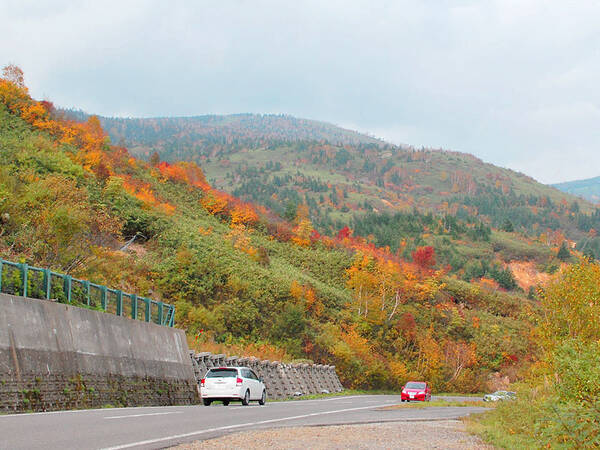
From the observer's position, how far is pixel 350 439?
41.1 feet

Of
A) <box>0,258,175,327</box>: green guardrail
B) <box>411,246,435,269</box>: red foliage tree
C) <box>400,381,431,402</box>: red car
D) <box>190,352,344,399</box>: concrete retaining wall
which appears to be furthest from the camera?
<box>411,246,435,269</box>: red foliage tree

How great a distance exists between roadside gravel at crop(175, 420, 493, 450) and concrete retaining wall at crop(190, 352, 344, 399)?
13844mm

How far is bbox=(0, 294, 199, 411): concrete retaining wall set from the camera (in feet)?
50.5

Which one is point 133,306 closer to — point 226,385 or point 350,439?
point 226,385

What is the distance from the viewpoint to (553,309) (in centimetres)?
2816

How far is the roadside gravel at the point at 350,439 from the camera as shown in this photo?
35.9 ft

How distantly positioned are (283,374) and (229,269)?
65.4 ft

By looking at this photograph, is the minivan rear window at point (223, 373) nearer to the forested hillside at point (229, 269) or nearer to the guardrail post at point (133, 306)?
the guardrail post at point (133, 306)

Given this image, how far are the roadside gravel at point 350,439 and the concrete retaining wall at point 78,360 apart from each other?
622cm

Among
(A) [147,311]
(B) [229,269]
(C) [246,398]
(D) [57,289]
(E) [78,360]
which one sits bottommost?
(C) [246,398]

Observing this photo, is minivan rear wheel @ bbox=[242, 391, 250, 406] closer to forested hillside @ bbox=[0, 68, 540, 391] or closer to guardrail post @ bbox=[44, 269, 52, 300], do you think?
guardrail post @ bbox=[44, 269, 52, 300]

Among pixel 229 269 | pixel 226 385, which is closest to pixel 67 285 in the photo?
pixel 226 385

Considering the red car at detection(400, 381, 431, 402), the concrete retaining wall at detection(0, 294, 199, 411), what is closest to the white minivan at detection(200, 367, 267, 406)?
the concrete retaining wall at detection(0, 294, 199, 411)

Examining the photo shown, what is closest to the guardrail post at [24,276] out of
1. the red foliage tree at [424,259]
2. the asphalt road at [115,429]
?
the asphalt road at [115,429]
